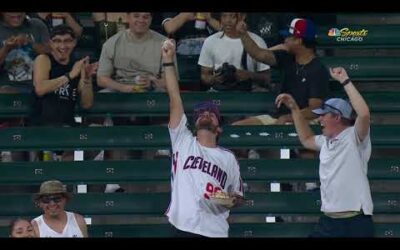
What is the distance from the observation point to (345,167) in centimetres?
1085

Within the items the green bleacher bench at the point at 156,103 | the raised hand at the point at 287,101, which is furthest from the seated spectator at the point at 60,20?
the raised hand at the point at 287,101

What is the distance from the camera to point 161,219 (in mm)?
12078

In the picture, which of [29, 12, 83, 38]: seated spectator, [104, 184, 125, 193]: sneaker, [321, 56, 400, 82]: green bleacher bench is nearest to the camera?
[104, 184, 125, 193]: sneaker

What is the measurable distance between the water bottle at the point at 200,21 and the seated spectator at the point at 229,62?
0.27m

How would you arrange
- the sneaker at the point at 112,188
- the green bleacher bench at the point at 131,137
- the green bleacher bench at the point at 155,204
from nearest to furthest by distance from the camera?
the green bleacher bench at the point at 155,204
the green bleacher bench at the point at 131,137
the sneaker at the point at 112,188

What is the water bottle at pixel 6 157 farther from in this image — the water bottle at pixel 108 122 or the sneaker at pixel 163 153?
the sneaker at pixel 163 153

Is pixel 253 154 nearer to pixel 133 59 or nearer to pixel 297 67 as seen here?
pixel 297 67

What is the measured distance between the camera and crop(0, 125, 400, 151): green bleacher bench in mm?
12047

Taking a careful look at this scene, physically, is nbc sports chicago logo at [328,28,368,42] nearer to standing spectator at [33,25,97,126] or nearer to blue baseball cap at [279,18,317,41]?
blue baseball cap at [279,18,317,41]

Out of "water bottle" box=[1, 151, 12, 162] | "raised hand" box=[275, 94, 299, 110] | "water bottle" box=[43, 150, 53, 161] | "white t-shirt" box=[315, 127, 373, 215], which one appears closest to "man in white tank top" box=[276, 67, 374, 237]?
"white t-shirt" box=[315, 127, 373, 215]

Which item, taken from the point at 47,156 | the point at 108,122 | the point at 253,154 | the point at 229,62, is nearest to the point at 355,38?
the point at 229,62

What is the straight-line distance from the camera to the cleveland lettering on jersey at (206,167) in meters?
10.9

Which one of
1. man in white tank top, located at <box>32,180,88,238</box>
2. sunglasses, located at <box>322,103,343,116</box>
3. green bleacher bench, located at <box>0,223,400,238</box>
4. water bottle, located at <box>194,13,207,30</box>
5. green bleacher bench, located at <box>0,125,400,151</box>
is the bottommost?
green bleacher bench, located at <box>0,223,400,238</box>
